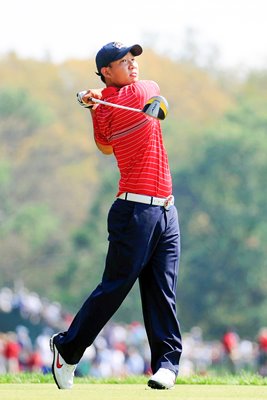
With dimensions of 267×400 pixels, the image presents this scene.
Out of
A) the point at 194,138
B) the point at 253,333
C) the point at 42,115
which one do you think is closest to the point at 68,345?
the point at 253,333

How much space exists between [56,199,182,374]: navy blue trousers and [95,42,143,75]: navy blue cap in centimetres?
76

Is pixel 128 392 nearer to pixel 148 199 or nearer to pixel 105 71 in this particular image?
pixel 148 199

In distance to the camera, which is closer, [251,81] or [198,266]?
[198,266]

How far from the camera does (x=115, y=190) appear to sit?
183 ft

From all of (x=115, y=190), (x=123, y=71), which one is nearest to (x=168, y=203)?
(x=123, y=71)

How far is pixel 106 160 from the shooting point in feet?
251

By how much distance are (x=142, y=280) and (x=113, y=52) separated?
1.22m

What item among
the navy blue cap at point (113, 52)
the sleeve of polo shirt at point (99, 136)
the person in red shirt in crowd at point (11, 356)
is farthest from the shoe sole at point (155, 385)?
the person in red shirt in crowd at point (11, 356)

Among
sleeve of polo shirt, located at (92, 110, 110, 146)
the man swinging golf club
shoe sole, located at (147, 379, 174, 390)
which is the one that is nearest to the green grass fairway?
shoe sole, located at (147, 379, 174, 390)

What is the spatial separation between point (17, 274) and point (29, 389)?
5414cm

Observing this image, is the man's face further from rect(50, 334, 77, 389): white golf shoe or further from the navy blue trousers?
rect(50, 334, 77, 389): white golf shoe

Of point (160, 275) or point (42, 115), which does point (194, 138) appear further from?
point (160, 275)

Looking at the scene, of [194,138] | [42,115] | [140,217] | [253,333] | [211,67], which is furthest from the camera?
[211,67]

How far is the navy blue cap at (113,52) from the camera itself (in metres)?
7.72
